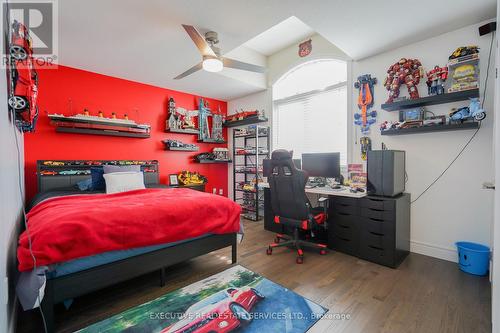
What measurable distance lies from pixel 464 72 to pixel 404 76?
1.77 ft

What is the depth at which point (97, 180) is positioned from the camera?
3.08 metres

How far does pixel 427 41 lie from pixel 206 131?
3873 millimetres

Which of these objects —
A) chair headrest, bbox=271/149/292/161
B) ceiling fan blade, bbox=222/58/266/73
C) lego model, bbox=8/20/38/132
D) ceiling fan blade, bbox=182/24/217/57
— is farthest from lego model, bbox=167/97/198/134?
lego model, bbox=8/20/38/132

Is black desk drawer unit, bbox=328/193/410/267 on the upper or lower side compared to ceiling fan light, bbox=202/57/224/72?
lower

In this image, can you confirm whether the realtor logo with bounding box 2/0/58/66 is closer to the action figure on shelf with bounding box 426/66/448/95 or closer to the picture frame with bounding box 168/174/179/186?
the picture frame with bounding box 168/174/179/186

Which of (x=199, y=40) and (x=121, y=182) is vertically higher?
(x=199, y=40)

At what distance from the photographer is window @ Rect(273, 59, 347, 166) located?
3.46 metres

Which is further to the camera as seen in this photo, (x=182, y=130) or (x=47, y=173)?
(x=182, y=130)

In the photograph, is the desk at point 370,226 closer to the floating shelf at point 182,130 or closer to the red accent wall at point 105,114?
the floating shelf at point 182,130

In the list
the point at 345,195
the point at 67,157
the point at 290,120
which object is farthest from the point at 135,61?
the point at 345,195

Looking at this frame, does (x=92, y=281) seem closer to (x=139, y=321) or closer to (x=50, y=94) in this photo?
(x=139, y=321)

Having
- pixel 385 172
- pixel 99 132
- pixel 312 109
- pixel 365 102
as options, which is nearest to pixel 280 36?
pixel 312 109

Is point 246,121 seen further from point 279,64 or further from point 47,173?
point 47,173

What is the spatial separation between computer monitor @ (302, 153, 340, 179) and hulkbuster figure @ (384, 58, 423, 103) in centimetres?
102
